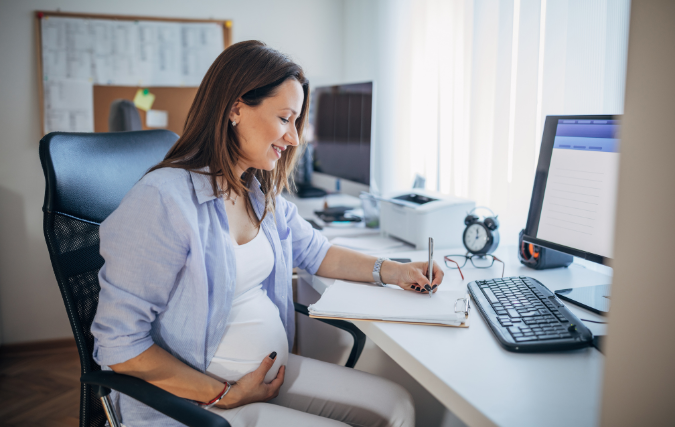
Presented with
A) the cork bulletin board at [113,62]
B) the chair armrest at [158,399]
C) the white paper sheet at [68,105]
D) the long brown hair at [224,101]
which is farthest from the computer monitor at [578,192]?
the white paper sheet at [68,105]

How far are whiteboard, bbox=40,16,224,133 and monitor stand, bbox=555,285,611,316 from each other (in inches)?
92.3

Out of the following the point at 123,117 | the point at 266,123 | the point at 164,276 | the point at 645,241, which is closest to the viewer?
the point at 645,241

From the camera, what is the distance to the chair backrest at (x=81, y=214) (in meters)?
0.93

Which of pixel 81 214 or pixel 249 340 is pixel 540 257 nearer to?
pixel 249 340

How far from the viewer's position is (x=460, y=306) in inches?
38.9

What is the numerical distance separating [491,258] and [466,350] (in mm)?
657

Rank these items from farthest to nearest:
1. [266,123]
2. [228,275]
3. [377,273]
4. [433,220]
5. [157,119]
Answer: [157,119], [433,220], [377,273], [266,123], [228,275]

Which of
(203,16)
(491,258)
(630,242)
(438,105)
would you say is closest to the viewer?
(630,242)

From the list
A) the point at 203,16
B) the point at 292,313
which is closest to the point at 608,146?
the point at 292,313

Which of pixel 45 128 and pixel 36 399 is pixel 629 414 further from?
pixel 45 128

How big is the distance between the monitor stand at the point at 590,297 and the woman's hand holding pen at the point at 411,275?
283mm

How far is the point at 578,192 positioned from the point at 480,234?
14.1 inches

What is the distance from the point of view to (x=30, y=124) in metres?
2.46

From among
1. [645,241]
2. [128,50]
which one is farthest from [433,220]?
[128,50]
